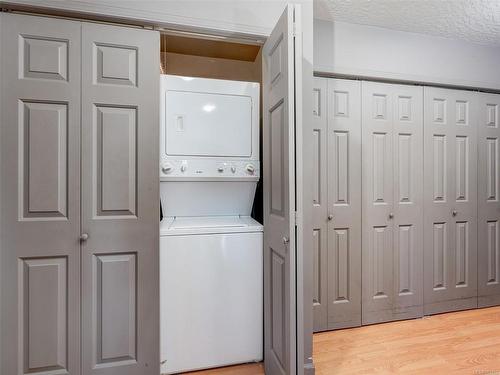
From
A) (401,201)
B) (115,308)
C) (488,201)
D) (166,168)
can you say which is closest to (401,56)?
(401,201)

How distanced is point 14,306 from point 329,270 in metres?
1.99

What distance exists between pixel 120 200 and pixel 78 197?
0.68ft

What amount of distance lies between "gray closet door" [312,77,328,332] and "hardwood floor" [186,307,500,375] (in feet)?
0.76

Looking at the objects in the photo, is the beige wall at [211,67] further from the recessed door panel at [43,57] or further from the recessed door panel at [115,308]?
the recessed door panel at [115,308]

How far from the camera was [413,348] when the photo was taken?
1.92m

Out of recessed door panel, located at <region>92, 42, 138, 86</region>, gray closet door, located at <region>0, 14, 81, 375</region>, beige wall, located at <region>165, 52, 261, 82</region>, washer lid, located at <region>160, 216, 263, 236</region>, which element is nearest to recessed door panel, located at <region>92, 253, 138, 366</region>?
gray closet door, located at <region>0, 14, 81, 375</region>

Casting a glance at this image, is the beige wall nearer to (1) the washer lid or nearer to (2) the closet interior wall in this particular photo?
(2) the closet interior wall

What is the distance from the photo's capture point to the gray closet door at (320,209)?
2.11m

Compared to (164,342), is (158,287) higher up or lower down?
higher up

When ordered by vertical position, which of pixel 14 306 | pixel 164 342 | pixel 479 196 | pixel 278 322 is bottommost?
pixel 164 342

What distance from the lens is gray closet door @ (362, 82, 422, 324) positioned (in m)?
2.23

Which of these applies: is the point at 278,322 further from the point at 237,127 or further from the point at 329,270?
the point at 237,127

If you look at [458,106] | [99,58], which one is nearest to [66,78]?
[99,58]

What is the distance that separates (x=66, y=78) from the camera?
4.72 ft
